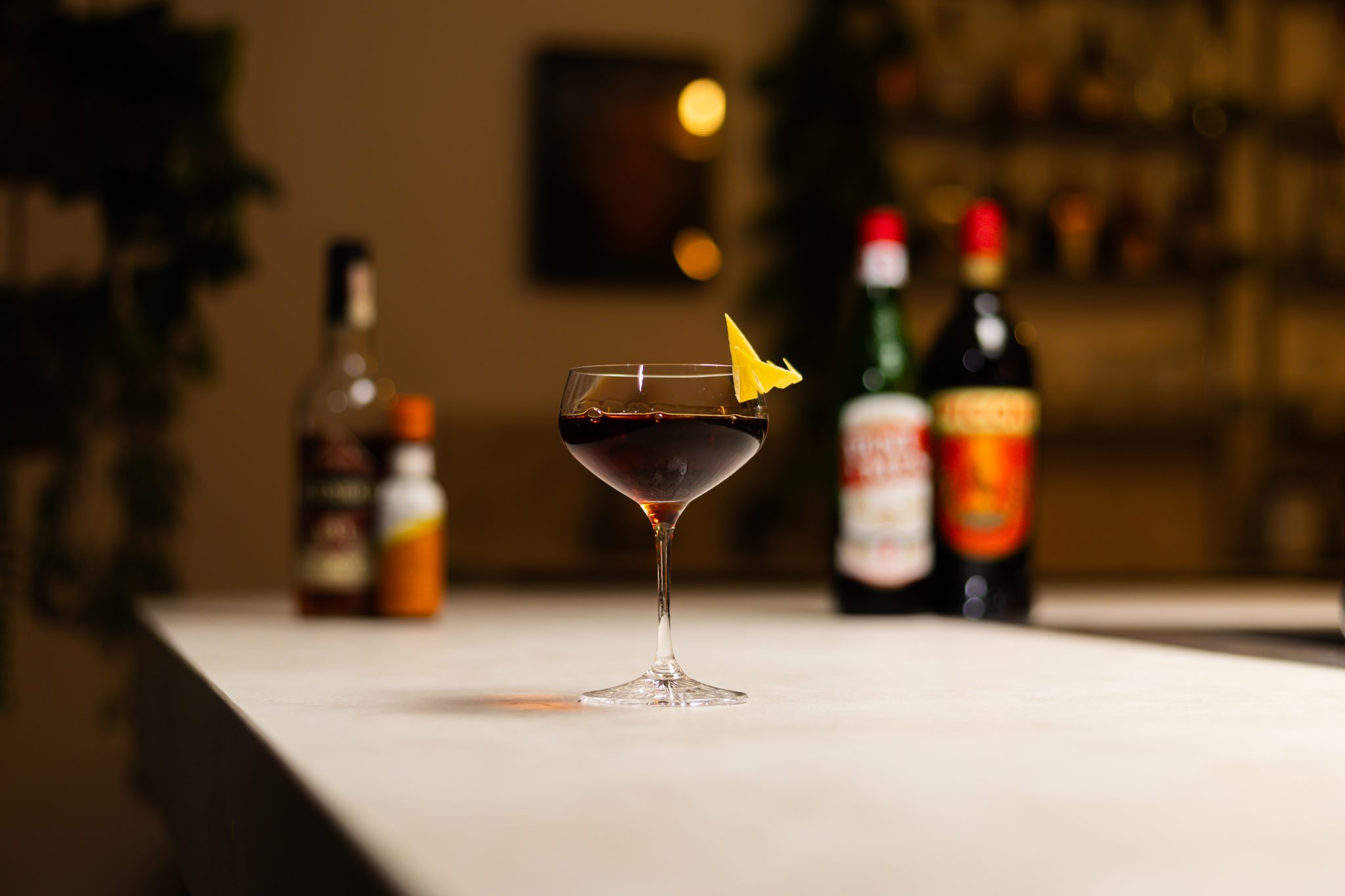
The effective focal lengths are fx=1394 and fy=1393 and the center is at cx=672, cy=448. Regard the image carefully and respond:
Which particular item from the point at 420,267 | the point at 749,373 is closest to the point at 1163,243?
the point at 420,267

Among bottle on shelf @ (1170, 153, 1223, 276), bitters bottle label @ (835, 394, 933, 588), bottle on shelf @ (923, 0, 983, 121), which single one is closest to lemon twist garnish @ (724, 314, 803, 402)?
bitters bottle label @ (835, 394, 933, 588)

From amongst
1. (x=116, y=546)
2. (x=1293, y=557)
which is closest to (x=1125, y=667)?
(x=116, y=546)

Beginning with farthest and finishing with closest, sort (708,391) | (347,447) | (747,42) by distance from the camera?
(747,42) → (347,447) → (708,391)

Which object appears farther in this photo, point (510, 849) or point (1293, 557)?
point (1293, 557)

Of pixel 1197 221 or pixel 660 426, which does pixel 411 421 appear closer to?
pixel 660 426

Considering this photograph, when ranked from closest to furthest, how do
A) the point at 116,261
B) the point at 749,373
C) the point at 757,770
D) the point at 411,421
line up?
the point at 757,770
the point at 749,373
the point at 411,421
the point at 116,261

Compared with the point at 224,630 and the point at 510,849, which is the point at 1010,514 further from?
the point at 510,849

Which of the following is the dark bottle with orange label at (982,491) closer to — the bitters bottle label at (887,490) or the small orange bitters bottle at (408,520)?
the bitters bottle label at (887,490)
